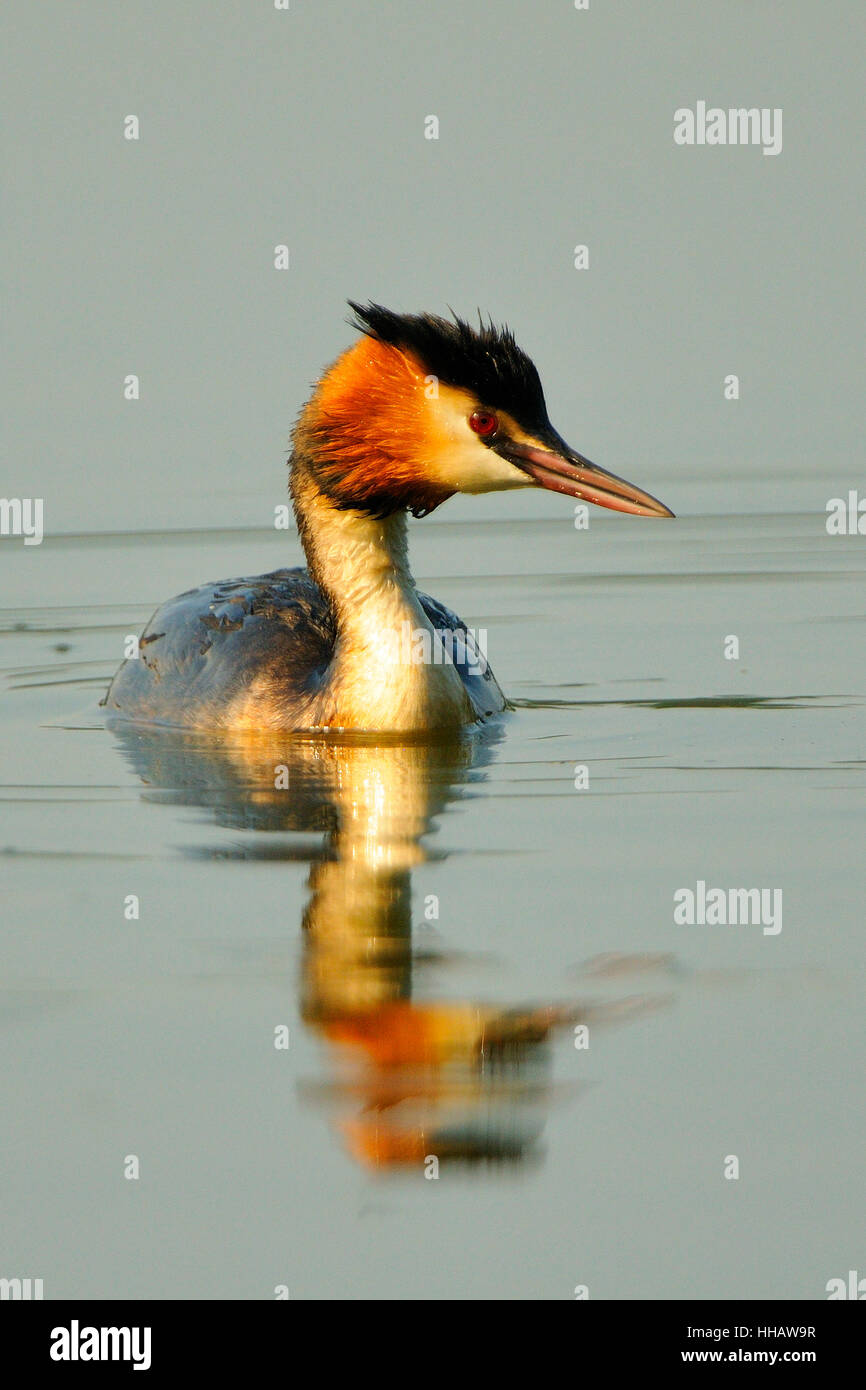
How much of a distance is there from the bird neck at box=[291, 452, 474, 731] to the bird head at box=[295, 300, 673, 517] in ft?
0.39

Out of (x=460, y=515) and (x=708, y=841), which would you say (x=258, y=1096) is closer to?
(x=708, y=841)

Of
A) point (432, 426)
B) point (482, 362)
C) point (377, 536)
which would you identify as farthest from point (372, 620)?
point (482, 362)

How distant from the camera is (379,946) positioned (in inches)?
276

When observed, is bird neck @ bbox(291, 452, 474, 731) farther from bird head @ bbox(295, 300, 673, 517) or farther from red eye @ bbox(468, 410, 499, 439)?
red eye @ bbox(468, 410, 499, 439)

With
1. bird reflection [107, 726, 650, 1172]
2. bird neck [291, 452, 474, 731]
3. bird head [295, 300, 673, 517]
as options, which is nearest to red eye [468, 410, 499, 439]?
bird head [295, 300, 673, 517]

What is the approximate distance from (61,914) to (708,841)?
2269mm

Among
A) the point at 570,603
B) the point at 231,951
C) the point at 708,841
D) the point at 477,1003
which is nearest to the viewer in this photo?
the point at 477,1003

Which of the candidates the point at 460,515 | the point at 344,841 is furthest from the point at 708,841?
the point at 460,515

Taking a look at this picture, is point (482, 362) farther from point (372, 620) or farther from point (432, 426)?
point (372, 620)

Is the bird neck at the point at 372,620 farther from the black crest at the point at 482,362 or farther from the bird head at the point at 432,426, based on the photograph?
the black crest at the point at 482,362

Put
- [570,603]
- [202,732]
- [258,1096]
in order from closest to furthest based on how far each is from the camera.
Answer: [258,1096] → [202,732] → [570,603]

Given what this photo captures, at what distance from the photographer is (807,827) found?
26.8ft

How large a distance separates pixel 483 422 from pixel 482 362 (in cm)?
25

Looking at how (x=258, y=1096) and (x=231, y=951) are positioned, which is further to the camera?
(x=231, y=951)
